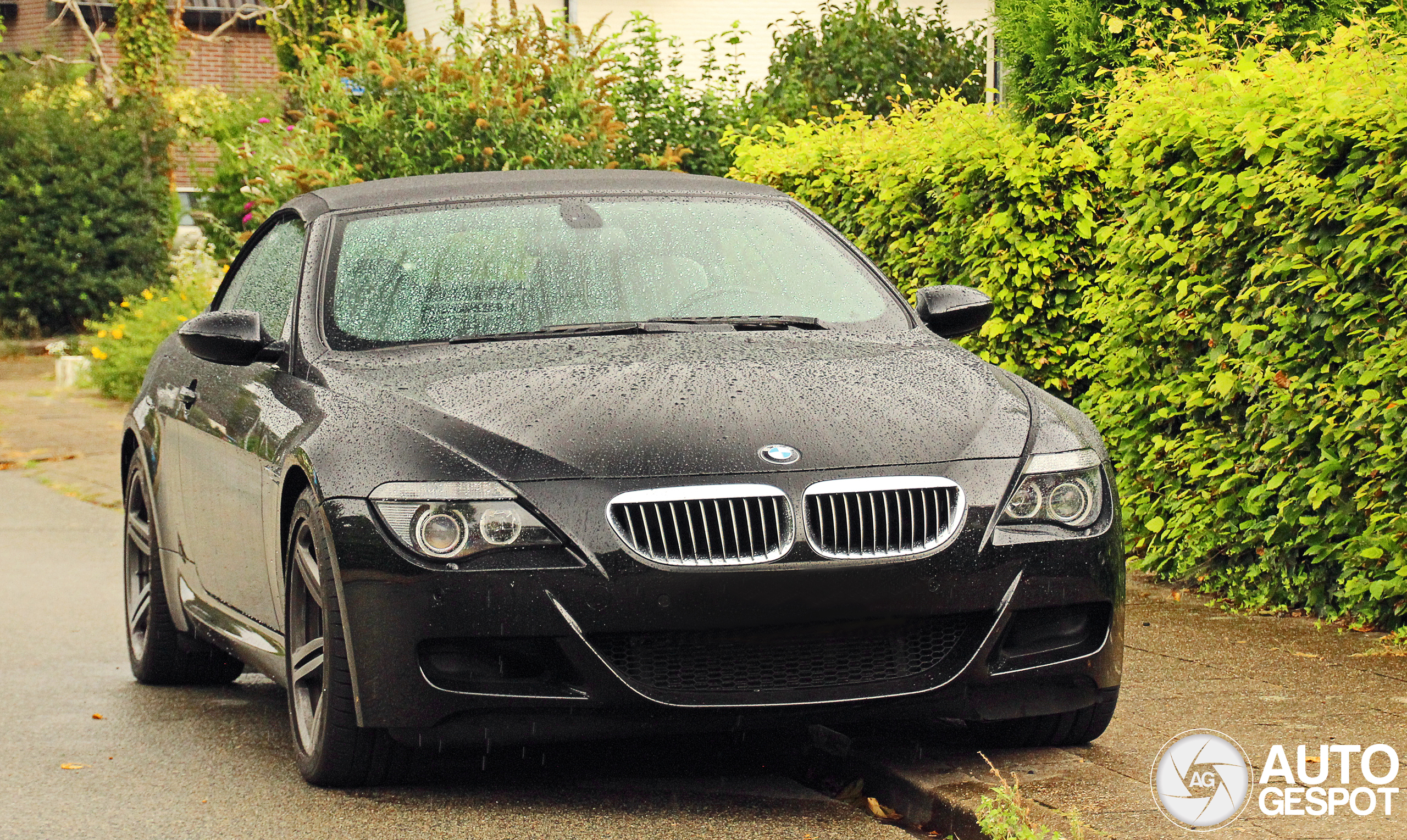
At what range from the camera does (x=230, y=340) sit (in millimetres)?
5523

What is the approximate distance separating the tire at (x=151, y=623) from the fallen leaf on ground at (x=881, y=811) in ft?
9.32

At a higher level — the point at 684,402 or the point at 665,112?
the point at 684,402

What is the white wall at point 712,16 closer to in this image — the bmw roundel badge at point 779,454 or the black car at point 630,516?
the black car at point 630,516

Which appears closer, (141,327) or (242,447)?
(242,447)

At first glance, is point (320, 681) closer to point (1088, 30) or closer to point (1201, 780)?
point (1201, 780)

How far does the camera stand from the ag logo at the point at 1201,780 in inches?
171

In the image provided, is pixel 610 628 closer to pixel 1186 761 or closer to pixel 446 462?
pixel 446 462

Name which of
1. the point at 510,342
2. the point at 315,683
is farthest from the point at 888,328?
the point at 315,683

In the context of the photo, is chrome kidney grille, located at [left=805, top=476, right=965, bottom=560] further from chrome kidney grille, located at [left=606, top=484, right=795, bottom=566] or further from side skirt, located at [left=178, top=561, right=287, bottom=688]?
side skirt, located at [left=178, top=561, right=287, bottom=688]

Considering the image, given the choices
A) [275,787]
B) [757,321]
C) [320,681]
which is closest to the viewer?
[320,681]

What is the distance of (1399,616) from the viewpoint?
646cm

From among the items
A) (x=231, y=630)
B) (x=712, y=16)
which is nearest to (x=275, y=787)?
(x=231, y=630)

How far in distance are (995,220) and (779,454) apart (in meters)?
4.16

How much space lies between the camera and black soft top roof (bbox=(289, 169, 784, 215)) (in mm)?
6000
